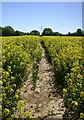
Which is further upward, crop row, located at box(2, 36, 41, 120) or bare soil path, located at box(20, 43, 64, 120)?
crop row, located at box(2, 36, 41, 120)

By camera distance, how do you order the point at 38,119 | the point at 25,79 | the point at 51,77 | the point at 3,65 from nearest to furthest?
the point at 38,119, the point at 3,65, the point at 25,79, the point at 51,77

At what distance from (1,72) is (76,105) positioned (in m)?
2.53

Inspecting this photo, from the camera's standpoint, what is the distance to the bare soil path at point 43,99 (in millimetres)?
6898

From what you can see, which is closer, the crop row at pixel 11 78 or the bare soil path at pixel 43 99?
the crop row at pixel 11 78

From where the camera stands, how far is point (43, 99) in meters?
8.13

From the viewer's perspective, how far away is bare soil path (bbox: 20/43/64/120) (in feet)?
22.6

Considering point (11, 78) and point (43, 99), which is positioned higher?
point (11, 78)

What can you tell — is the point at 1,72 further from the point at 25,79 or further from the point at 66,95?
the point at 25,79

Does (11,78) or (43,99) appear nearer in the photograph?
(11,78)

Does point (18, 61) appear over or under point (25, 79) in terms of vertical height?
over

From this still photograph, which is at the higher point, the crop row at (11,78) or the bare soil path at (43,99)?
the crop row at (11,78)

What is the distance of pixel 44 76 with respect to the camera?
11367 mm

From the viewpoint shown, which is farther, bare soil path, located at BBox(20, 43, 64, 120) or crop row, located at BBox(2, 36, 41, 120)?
bare soil path, located at BBox(20, 43, 64, 120)

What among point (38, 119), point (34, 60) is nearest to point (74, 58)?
point (38, 119)
